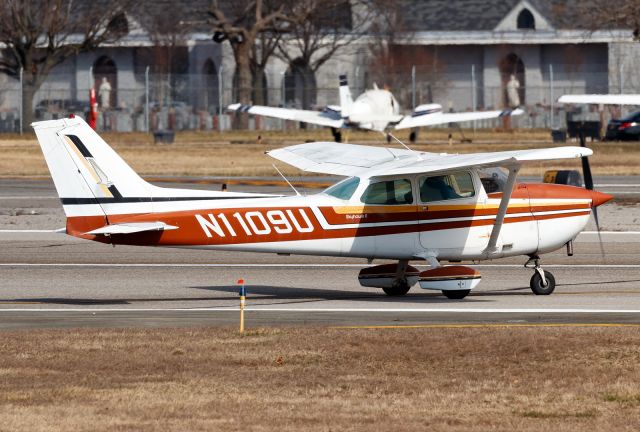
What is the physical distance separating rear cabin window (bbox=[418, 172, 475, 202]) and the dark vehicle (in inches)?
1475

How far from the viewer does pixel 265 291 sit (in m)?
18.2

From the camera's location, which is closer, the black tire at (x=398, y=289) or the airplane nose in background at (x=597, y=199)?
the airplane nose in background at (x=597, y=199)

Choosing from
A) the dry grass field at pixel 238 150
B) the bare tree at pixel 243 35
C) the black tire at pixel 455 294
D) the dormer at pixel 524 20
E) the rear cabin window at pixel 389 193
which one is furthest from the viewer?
the dormer at pixel 524 20

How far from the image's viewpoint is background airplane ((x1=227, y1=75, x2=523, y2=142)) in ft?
167

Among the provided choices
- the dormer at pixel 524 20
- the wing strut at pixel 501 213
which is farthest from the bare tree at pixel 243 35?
the wing strut at pixel 501 213

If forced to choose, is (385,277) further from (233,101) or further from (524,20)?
(524,20)

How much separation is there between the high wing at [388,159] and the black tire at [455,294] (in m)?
1.74

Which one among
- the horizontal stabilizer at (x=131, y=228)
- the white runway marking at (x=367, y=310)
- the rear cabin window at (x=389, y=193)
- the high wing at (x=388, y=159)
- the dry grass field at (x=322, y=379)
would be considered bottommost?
the dry grass field at (x=322, y=379)

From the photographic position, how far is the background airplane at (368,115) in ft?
167

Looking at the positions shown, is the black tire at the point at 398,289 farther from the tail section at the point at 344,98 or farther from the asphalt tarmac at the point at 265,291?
the tail section at the point at 344,98

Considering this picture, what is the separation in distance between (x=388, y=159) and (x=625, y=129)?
1444 inches

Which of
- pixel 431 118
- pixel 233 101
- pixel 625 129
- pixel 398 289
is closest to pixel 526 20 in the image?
pixel 233 101

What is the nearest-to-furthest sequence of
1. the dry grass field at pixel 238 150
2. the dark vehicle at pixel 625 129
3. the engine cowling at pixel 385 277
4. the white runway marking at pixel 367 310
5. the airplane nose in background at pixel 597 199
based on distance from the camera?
the white runway marking at pixel 367 310 < the airplane nose in background at pixel 597 199 < the engine cowling at pixel 385 277 < the dry grass field at pixel 238 150 < the dark vehicle at pixel 625 129

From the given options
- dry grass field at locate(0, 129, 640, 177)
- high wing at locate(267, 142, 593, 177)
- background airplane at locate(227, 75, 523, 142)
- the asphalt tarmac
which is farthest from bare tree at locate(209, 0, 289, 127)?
high wing at locate(267, 142, 593, 177)
